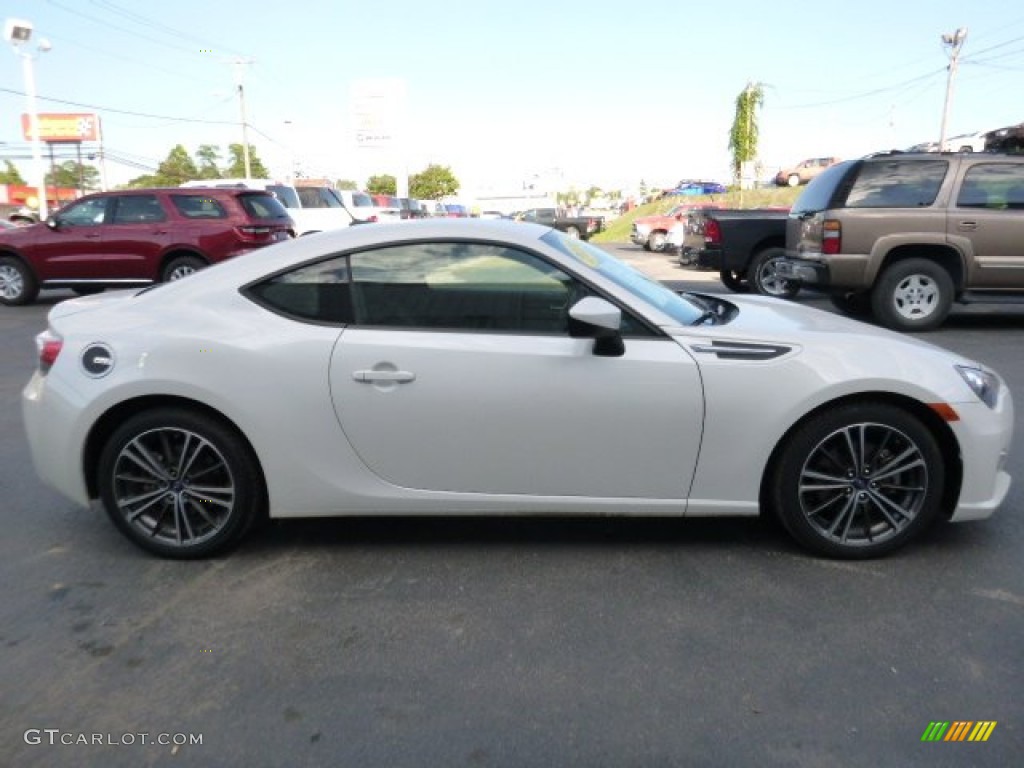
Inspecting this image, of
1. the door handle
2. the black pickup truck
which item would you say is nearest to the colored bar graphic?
the door handle

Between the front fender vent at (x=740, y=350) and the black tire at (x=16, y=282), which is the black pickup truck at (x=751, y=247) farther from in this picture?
the black tire at (x=16, y=282)

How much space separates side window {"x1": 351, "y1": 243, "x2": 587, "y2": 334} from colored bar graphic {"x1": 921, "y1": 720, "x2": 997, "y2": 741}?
1846mm

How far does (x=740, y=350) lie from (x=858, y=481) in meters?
0.74

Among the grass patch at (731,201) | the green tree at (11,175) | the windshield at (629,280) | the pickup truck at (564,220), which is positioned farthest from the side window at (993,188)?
the green tree at (11,175)

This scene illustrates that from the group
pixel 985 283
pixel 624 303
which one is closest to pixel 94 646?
pixel 624 303

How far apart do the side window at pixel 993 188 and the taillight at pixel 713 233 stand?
4.01 metres

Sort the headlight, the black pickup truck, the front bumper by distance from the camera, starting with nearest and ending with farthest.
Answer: the headlight < the front bumper < the black pickup truck

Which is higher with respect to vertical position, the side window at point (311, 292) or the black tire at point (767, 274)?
the side window at point (311, 292)

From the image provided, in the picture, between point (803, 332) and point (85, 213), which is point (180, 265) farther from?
point (803, 332)

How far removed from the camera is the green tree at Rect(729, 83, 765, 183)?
3175 centimetres

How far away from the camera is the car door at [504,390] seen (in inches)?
125

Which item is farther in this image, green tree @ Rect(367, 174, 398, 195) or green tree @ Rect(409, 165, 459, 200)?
green tree @ Rect(367, 174, 398, 195)

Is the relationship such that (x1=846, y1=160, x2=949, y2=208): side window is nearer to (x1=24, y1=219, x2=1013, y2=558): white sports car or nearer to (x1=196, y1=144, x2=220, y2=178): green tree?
(x1=24, y1=219, x2=1013, y2=558): white sports car

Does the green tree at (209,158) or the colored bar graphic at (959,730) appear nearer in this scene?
the colored bar graphic at (959,730)
